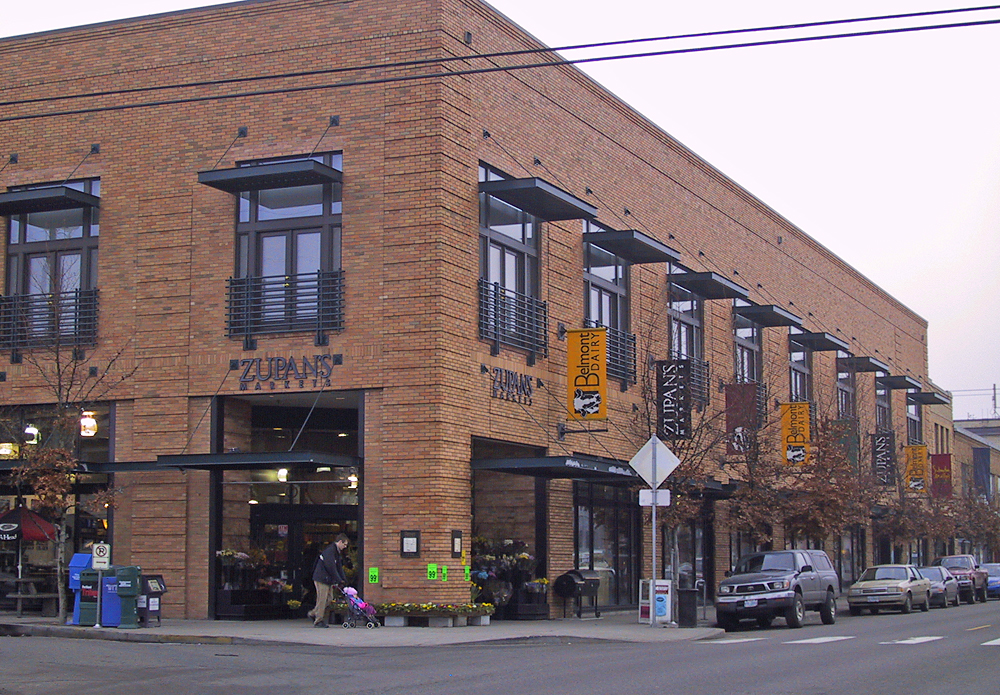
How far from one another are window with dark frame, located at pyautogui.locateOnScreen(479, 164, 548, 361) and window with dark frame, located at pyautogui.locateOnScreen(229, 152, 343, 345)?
3.07 meters

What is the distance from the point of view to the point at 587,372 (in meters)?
26.7

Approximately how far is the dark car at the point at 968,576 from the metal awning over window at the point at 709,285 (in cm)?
1220

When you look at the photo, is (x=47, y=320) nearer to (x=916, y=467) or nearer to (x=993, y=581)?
(x=993, y=581)

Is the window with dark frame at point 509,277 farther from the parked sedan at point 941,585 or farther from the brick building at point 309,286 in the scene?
the parked sedan at point 941,585

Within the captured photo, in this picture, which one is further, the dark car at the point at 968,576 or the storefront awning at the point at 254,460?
the dark car at the point at 968,576

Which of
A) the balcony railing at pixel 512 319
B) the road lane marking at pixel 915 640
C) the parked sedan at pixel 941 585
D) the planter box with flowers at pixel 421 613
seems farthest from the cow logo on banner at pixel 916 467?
the planter box with flowers at pixel 421 613

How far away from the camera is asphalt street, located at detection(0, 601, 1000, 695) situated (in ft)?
45.4

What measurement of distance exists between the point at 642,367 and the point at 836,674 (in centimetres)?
1673

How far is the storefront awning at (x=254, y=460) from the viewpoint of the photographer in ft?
73.2

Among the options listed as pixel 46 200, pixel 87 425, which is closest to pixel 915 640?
pixel 87 425

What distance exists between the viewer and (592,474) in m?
26.4

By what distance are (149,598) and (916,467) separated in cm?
3914

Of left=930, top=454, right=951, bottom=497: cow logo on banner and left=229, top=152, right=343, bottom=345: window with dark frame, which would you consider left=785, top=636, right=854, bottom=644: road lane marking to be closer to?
left=229, top=152, right=343, bottom=345: window with dark frame

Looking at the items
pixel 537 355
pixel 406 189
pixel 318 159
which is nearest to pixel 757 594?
pixel 537 355
